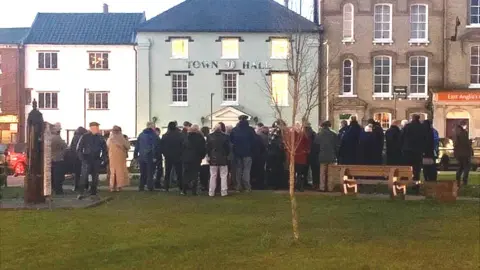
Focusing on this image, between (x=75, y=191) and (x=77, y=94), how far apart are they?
3340 centimetres

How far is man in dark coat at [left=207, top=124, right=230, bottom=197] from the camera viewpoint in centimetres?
1880

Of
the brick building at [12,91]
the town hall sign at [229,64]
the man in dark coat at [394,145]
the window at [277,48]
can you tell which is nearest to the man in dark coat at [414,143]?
the man in dark coat at [394,145]

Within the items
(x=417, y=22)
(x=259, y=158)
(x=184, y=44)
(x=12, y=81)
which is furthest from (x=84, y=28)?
(x=259, y=158)

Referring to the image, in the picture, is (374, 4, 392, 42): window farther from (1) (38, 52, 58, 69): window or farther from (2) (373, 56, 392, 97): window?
(1) (38, 52, 58, 69): window

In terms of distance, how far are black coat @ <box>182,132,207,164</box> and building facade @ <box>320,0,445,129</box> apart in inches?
1214

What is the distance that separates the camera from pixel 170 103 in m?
51.6

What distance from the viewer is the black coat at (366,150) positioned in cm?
2041

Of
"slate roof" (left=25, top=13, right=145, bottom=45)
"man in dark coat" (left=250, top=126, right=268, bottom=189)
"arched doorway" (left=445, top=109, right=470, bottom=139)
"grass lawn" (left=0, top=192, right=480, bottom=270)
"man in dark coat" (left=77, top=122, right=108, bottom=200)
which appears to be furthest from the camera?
"slate roof" (left=25, top=13, right=145, bottom=45)

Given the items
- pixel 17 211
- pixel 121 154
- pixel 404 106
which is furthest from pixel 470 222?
pixel 404 106

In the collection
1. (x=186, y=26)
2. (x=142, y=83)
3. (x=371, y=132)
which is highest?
(x=186, y=26)

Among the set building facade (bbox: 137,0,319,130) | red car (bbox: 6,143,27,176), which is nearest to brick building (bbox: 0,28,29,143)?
building facade (bbox: 137,0,319,130)

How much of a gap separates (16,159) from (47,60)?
23.2m

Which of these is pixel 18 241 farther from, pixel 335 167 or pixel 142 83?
pixel 142 83

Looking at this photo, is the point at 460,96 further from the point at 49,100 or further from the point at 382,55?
the point at 49,100
